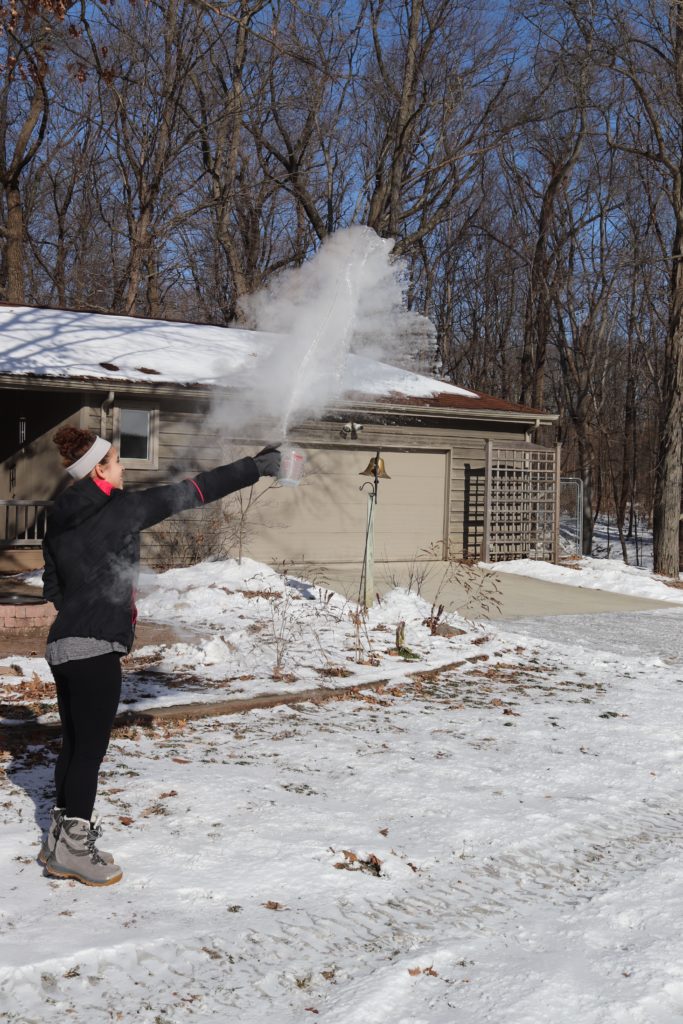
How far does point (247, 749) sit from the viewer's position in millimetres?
6016

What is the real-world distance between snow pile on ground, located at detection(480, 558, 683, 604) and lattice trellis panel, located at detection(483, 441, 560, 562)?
0.46 meters

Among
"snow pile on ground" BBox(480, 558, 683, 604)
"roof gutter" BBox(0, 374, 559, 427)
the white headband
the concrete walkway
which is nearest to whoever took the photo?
the white headband

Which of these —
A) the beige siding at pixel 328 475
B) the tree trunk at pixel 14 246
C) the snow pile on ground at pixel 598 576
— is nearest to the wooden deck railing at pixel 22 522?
the beige siding at pixel 328 475

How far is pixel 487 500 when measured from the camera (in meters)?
18.1

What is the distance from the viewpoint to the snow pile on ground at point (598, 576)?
15422 millimetres

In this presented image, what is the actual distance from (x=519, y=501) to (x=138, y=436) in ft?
25.2

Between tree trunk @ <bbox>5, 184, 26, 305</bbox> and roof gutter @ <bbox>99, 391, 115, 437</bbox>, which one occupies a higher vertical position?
tree trunk @ <bbox>5, 184, 26, 305</bbox>

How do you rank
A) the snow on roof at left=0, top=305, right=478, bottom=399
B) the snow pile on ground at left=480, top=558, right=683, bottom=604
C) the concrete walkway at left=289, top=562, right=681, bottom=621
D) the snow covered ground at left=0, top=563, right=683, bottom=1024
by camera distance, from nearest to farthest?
1. the snow covered ground at left=0, top=563, right=683, bottom=1024
2. the concrete walkway at left=289, top=562, right=681, bottom=621
3. the snow on roof at left=0, top=305, right=478, bottom=399
4. the snow pile on ground at left=480, top=558, right=683, bottom=604

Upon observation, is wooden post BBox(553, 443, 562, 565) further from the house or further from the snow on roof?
the snow on roof

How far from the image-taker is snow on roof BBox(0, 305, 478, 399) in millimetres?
14617

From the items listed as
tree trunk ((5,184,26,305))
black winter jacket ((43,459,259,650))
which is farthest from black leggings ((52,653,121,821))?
tree trunk ((5,184,26,305))

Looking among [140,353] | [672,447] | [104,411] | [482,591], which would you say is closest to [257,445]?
[104,411]

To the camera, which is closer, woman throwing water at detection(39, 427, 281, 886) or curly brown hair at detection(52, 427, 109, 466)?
woman throwing water at detection(39, 427, 281, 886)

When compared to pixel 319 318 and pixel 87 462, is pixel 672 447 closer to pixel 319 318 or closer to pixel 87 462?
pixel 319 318
